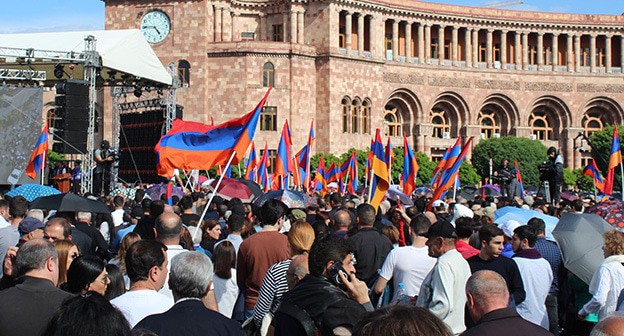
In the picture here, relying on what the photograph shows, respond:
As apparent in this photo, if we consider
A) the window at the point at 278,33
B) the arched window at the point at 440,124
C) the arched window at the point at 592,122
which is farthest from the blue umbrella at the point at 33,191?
the arched window at the point at 592,122

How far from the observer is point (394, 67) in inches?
2196

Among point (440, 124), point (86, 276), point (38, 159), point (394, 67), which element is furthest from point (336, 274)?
point (440, 124)

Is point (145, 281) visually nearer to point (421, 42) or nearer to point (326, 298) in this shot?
point (326, 298)

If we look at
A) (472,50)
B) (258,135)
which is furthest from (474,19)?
(258,135)

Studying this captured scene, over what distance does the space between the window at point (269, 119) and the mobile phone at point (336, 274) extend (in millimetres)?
43662

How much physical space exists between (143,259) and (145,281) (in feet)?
0.55

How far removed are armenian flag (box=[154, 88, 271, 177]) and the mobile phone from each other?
806cm

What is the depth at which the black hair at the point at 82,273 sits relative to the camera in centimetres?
652

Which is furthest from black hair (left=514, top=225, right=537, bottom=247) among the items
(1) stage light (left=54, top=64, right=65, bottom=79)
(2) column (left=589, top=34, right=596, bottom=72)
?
(2) column (left=589, top=34, right=596, bottom=72)

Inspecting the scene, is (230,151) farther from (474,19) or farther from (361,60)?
(474,19)

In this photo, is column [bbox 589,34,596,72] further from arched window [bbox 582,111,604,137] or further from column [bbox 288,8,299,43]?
column [bbox 288,8,299,43]

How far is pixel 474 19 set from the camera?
5884 centimetres

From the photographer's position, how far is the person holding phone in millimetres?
5555

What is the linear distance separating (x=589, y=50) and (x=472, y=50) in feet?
29.3
